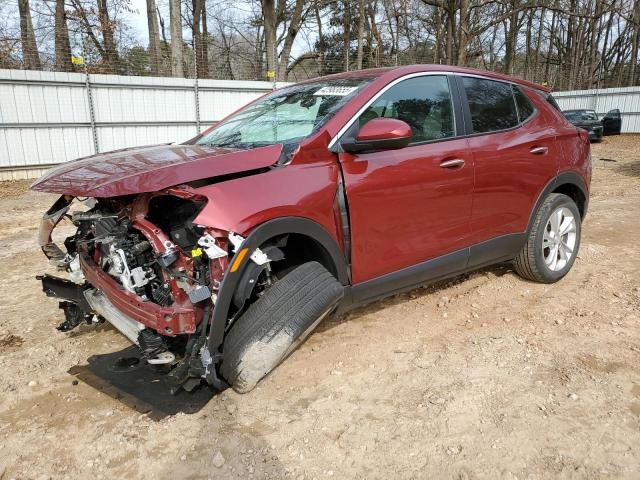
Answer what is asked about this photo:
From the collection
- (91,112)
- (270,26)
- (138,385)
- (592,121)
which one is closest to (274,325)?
(138,385)

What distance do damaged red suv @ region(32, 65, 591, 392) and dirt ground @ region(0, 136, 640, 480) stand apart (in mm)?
316

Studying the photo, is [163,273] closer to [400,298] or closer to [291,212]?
[291,212]

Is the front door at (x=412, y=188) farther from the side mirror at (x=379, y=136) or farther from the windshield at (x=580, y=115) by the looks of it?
the windshield at (x=580, y=115)

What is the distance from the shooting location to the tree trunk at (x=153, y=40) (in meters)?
14.7

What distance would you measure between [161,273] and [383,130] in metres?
1.42

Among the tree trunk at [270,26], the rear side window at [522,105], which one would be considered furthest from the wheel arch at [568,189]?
the tree trunk at [270,26]

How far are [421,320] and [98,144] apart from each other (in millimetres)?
11091

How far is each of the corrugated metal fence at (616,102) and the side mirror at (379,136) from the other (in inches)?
974

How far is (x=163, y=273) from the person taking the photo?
8.29 ft

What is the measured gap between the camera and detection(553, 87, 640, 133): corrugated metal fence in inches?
902

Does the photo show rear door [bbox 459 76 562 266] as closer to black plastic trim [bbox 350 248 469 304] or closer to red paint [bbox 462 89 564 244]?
red paint [bbox 462 89 564 244]

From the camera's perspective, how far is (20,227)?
7246mm

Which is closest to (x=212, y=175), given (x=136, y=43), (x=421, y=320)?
(x=421, y=320)

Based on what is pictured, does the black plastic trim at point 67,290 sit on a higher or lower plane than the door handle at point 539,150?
lower
